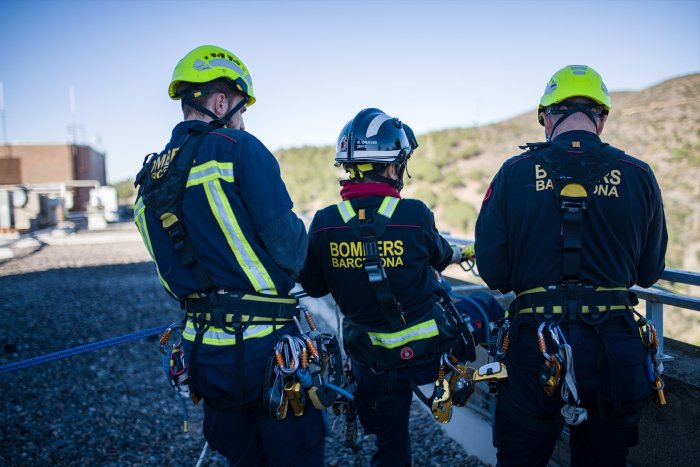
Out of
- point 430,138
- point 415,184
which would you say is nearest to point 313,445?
point 415,184

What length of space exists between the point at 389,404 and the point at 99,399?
419cm

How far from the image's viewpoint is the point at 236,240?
2.37 m

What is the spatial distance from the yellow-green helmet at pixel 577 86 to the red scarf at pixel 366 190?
3.27ft

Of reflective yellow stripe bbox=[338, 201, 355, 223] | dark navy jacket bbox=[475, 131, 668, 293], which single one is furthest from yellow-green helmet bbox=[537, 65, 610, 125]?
reflective yellow stripe bbox=[338, 201, 355, 223]

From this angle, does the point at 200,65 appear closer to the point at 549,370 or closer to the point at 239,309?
the point at 239,309

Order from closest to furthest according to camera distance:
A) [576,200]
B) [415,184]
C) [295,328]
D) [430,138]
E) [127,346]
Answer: [576,200] < [295,328] < [127,346] < [415,184] < [430,138]

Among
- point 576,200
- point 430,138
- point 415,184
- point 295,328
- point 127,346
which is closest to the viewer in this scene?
point 576,200

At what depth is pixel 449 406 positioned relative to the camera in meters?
2.80

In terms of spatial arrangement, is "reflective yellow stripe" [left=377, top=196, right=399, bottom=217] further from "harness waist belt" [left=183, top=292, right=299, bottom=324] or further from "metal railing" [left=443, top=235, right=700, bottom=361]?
"metal railing" [left=443, top=235, right=700, bottom=361]

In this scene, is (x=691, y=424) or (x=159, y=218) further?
(x=691, y=424)

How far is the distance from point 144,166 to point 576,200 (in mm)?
2196

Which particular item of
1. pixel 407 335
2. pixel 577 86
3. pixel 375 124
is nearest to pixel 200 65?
pixel 375 124

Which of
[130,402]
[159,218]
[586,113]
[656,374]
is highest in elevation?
[586,113]

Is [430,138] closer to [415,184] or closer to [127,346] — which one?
[415,184]
